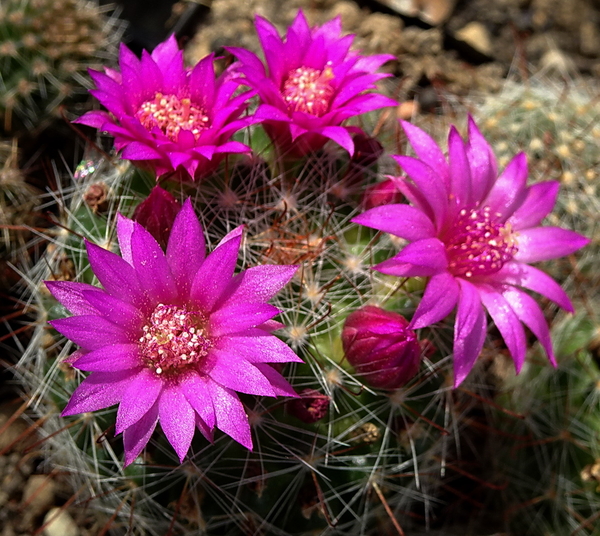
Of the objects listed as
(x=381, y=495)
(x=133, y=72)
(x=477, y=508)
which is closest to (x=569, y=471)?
(x=477, y=508)

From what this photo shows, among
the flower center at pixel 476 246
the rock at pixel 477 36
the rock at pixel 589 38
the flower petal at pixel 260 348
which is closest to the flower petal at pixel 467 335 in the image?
the flower center at pixel 476 246

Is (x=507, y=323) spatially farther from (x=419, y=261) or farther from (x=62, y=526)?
(x=62, y=526)

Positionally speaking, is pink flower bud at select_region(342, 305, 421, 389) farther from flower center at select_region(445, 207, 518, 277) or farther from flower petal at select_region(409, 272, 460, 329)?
flower center at select_region(445, 207, 518, 277)

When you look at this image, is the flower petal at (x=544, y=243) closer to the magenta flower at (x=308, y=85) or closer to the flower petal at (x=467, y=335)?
the flower petal at (x=467, y=335)

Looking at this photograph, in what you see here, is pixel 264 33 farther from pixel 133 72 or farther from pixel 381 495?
pixel 381 495

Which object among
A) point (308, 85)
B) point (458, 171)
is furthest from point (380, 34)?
point (458, 171)

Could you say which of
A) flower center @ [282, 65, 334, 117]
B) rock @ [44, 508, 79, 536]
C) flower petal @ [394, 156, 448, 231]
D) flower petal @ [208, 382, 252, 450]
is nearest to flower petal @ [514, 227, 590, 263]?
flower petal @ [394, 156, 448, 231]
